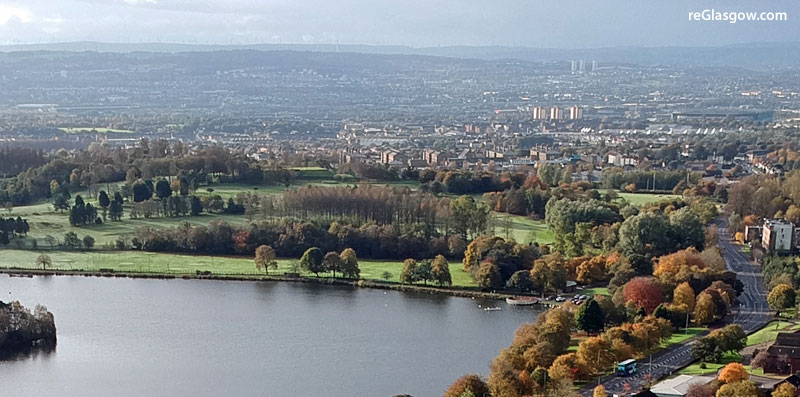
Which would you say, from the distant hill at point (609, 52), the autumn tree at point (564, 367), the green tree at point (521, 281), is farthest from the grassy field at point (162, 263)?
the distant hill at point (609, 52)

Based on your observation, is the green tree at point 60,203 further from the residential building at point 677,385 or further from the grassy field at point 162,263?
the residential building at point 677,385

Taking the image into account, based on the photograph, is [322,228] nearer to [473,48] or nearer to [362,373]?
[362,373]

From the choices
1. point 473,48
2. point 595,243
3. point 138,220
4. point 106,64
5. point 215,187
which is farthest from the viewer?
point 473,48

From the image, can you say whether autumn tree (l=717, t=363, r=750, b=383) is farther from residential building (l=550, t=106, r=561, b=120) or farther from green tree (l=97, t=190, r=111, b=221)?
residential building (l=550, t=106, r=561, b=120)

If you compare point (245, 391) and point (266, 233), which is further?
point (266, 233)

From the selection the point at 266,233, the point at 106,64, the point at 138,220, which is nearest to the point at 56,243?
the point at 138,220

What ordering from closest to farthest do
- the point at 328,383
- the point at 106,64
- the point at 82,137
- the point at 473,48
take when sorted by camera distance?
the point at 328,383
the point at 82,137
the point at 106,64
the point at 473,48
